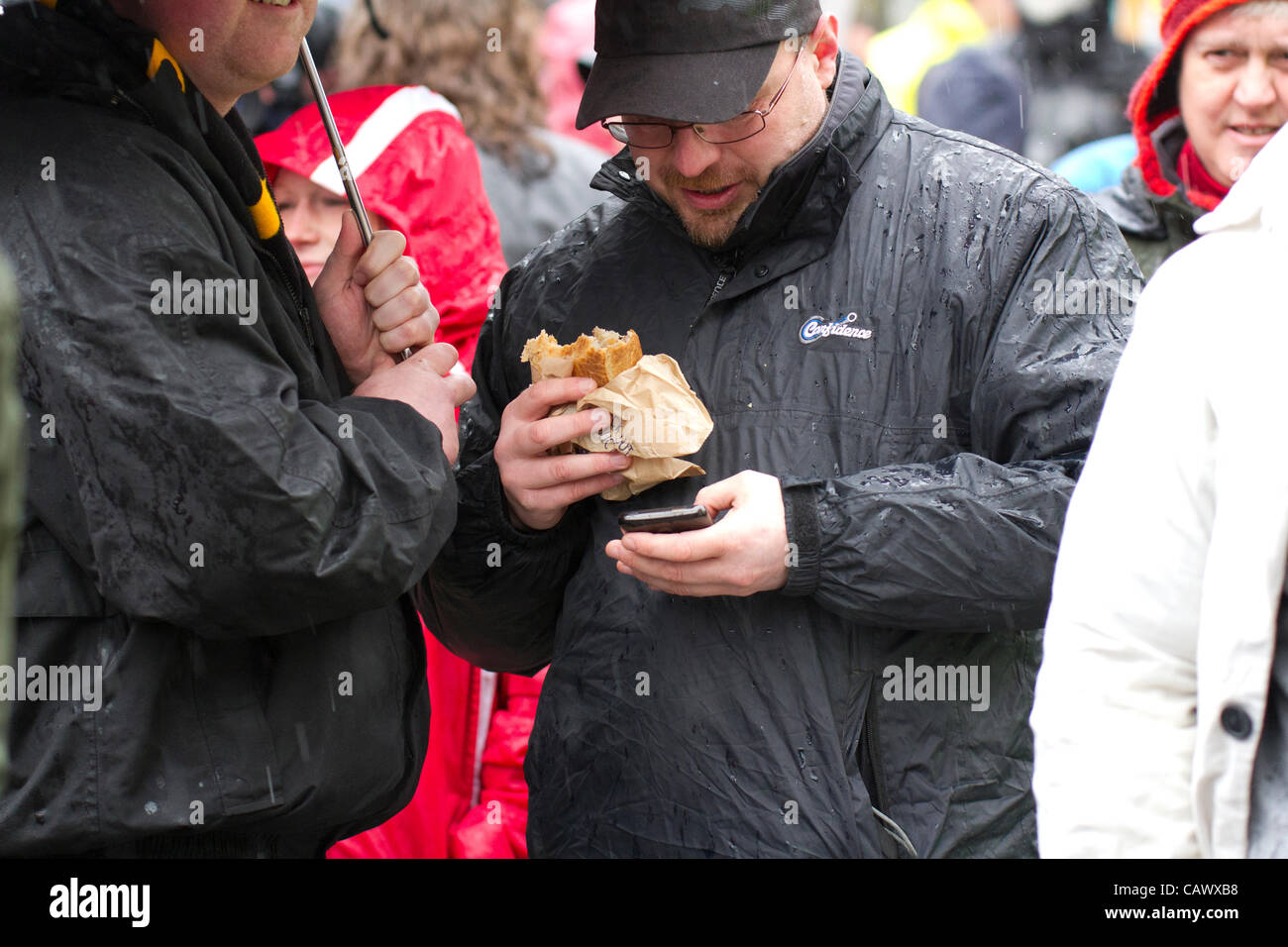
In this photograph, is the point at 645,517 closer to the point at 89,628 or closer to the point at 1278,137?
the point at 89,628

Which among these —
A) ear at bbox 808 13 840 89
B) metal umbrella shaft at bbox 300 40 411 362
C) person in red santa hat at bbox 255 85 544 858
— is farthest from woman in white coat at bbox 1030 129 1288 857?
person in red santa hat at bbox 255 85 544 858

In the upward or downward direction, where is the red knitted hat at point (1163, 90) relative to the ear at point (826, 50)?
upward

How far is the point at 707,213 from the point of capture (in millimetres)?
2701

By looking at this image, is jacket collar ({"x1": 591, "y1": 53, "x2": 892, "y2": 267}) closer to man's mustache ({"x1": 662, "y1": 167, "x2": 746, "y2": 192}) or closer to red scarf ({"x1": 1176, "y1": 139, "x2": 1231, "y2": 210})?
man's mustache ({"x1": 662, "y1": 167, "x2": 746, "y2": 192})

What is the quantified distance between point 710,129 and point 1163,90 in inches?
76.8

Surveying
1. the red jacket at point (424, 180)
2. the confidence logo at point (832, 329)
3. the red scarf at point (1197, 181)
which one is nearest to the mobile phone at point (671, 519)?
the confidence logo at point (832, 329)

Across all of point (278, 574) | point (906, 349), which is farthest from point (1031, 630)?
point (278, 574)

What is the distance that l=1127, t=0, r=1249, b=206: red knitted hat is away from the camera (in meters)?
3.84

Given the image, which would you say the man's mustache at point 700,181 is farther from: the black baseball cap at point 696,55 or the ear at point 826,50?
the ear at point 826,50

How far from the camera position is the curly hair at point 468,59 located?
13.8 ft

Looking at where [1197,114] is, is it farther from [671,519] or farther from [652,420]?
[671,519]

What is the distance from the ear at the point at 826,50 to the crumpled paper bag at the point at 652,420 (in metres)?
0.65

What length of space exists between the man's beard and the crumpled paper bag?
290 millimetres
